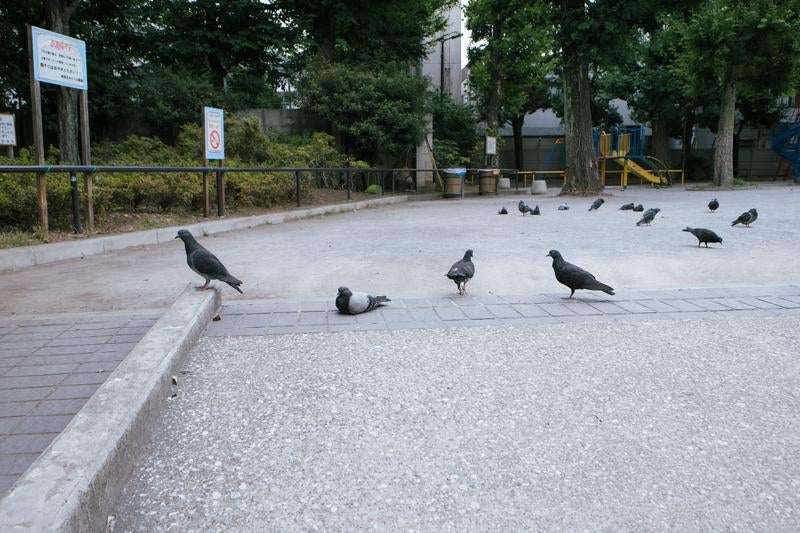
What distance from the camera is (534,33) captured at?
27484 mm

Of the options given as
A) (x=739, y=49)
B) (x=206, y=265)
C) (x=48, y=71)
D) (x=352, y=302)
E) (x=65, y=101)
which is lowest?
(x=352, y=302)

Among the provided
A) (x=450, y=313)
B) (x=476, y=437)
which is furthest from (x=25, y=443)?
(x=450, y=313)

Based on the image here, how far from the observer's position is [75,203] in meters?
8.69

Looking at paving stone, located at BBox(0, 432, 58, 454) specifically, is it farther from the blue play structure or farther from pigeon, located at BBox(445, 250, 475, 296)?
the blue play structure

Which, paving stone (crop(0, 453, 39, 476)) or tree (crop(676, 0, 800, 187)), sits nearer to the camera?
paving stone (crop(0, 453, 39, 476))

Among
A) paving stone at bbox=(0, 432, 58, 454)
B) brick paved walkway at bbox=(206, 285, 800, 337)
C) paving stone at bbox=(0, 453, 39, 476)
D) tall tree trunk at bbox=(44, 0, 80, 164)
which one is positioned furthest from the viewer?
Result: tall tree trunk at bbox=(44, 0, 80, 164)

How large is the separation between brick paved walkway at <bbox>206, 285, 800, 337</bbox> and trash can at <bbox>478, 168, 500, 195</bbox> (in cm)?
1836

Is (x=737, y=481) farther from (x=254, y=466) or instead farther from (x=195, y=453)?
(x=195, y=453)

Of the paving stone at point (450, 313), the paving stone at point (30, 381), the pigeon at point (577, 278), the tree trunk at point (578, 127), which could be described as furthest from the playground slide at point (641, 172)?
the paving stone at point (30, 381)

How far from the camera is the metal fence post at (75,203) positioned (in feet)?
28.0

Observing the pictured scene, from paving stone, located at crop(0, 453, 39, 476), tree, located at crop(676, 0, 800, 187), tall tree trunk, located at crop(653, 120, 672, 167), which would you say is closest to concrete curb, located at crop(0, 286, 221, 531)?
paving stone, located at crop(0, 453, 39, 476)

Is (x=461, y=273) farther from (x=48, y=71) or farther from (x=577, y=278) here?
(x=48, y=71)

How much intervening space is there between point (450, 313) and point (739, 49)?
22362mm

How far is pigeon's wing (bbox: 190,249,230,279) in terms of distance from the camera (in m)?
5.13
